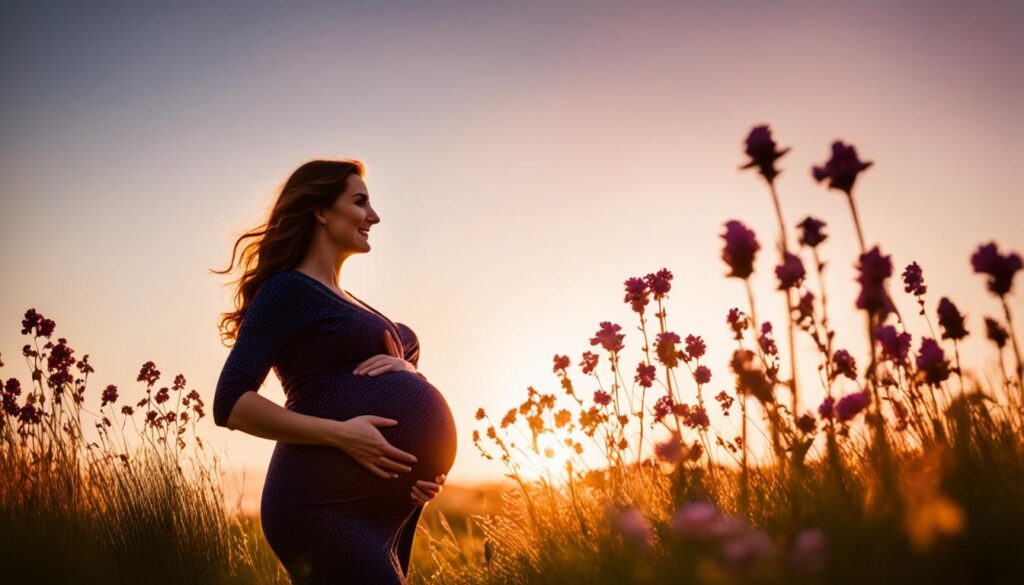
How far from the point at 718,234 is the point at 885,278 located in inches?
19.1

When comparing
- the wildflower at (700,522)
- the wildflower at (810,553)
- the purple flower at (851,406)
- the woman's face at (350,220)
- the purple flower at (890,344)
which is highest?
the woman's face at (350,220)

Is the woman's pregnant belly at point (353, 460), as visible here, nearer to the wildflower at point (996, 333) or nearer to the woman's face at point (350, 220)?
the woman's face at point (350, 220)

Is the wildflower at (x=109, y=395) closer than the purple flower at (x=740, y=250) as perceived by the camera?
No

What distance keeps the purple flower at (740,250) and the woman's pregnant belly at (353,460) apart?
1573mm

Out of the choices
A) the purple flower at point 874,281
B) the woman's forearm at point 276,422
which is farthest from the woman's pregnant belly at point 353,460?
the purple flower at point 874,281

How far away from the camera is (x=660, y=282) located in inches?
152

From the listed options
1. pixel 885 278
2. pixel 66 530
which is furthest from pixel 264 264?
pixel 885 278

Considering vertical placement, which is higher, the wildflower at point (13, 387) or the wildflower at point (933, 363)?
the wildflower at point (13, 387)

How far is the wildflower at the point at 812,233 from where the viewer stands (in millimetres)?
2365

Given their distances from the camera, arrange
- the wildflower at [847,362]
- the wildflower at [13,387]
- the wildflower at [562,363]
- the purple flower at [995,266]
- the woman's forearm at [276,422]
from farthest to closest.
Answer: the wildflower at [13,387], the wildflower at [562,363], the wildflower at [847,362], the woman's forearm at [276,422], the purple flower at [995,266]

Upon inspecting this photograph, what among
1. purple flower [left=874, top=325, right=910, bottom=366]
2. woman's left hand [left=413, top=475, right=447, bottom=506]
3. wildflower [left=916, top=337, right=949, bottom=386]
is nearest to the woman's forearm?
woman's left hand [left=413, top=475, right=447, bottom=506]

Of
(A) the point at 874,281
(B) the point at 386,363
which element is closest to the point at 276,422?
(B) the point at 386,363

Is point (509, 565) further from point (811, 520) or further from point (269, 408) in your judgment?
point (811, 520)

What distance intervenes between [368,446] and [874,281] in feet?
6.29
